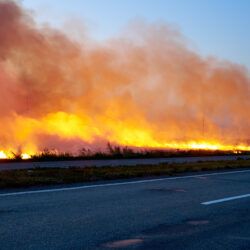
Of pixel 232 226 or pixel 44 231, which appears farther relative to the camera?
pixel 232 226

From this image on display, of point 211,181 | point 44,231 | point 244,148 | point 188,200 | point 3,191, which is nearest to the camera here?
point 44,231

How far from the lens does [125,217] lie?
26.3ft

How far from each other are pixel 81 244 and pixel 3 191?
5065 millimetres

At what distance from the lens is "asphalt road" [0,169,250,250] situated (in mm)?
6426

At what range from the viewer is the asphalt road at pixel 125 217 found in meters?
6.43

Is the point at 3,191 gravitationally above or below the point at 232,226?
above

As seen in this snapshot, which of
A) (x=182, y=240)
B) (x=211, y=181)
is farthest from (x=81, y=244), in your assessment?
(x=211, y=181)

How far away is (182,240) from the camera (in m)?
6.60

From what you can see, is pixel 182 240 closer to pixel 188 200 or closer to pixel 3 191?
pixel 188 200

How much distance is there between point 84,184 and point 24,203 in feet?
11.5

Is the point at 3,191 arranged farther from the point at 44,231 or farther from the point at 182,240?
the point at 182,240

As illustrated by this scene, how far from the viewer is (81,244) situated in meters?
6.25

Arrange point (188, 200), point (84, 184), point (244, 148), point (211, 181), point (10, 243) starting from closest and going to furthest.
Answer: point (10, 243) → point (188, 200) → point (84, 184) → point (211, 181) → point (244, 148)

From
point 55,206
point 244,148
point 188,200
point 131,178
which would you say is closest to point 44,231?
point 55,206
